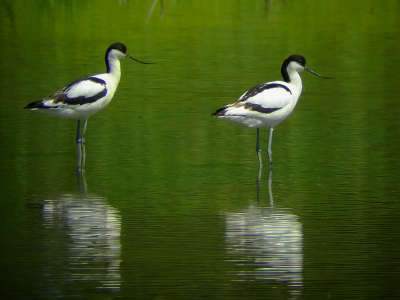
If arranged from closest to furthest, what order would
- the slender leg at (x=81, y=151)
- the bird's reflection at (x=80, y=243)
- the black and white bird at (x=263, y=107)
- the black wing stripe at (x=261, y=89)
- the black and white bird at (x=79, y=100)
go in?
1. the bird's reflection at (x=80, y=243)
2. the slender leg at (x=81, y=151)
3. the black and white bird at (x=263, y=107)
4. the black wing stripe at (x=261, y=89)
5. the black and white bird at (x=79, y=100)

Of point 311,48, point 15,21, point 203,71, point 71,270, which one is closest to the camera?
point 71,270

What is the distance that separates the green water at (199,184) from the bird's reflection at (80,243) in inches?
0.8

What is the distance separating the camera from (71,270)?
22.1 feet

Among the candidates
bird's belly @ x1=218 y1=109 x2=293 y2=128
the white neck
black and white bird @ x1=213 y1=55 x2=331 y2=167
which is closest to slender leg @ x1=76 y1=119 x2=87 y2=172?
the white neck

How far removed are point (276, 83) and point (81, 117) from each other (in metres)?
2.54

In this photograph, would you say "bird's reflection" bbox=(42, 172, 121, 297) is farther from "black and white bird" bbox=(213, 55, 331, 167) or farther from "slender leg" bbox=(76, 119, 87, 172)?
"black and white bird" bbox=(213, 55, 331, 167)

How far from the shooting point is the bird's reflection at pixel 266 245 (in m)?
6.64

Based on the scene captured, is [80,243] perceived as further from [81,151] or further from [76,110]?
[76,110]

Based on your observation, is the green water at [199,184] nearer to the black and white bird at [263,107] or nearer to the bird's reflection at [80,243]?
the bird's reflection at [80,243]

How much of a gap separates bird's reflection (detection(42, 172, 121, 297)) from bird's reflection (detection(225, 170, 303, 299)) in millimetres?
914

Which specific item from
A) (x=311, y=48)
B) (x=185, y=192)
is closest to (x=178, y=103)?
(x=185, y=192)

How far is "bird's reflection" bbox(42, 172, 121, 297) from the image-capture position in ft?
21.4

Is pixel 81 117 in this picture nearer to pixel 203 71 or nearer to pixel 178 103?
pixel 178 103

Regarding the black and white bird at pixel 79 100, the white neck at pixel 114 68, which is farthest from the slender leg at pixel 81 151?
the white neck at pixel 114 68
